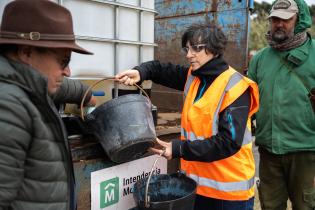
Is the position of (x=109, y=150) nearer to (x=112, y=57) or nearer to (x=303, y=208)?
(x=112, y=57)

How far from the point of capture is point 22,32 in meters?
1.14

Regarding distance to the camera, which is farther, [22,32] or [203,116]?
[203,116]

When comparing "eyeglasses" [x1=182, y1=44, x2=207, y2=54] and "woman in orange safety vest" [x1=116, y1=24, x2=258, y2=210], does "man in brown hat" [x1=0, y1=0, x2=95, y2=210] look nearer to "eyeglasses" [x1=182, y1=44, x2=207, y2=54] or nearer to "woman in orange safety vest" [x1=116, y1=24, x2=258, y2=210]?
"woman in orange safety vest" [x1=116, y1=24, x2=258, y2=210]

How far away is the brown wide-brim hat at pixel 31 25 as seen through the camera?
1139 millimetres

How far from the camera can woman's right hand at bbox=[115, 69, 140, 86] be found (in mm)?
→ 2006

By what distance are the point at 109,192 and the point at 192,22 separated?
79.0 inches

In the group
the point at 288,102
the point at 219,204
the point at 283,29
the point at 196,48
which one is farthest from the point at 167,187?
the point at 283,29

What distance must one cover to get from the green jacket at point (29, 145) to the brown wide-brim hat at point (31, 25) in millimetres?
85

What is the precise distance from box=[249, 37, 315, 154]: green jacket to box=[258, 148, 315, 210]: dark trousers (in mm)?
105

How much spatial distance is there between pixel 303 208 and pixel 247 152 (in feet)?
3.08

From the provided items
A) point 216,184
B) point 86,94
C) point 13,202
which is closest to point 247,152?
point 216,184

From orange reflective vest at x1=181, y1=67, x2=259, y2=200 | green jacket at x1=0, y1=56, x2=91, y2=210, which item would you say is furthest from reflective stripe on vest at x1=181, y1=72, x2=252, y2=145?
green jacket at x1=0, y1=56, x2=91, y2=210

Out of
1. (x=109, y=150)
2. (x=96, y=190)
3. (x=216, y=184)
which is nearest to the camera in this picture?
(x=109, y=150)

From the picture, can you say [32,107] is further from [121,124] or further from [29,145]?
[121,124]
